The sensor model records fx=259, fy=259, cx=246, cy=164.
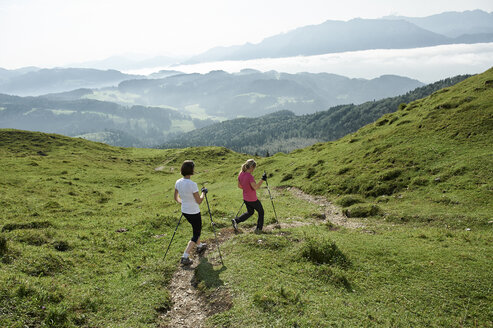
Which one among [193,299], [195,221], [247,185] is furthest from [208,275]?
[247,185]

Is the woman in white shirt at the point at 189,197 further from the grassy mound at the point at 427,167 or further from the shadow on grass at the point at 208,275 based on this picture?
the grassy mound at the point at 427,167

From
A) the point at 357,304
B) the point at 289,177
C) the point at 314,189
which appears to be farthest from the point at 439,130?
the point at 357,304

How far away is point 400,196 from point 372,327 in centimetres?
1908

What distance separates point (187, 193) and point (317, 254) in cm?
735

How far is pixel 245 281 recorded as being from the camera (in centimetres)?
1135

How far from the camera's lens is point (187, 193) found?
44.3ft

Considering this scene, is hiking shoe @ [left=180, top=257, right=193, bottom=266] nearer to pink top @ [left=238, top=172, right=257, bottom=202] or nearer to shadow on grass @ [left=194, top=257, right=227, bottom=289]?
shadow on grass @ [left=194, top=257, right=227, bottom=289]

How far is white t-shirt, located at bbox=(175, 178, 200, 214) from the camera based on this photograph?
13430 millimetres

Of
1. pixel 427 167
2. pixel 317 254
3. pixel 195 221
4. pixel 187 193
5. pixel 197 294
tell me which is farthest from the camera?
pixel 427 167

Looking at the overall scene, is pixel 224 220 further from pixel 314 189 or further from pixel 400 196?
pixel 400 196

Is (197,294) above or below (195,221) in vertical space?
below

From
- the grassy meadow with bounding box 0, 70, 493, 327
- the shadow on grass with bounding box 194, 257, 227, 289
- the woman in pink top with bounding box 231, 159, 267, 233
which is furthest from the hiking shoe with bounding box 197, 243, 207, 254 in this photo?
the woman in pink top with bounding box 231, 159, 267, 233

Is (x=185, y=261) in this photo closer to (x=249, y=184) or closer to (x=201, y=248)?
(x=201, y=248)

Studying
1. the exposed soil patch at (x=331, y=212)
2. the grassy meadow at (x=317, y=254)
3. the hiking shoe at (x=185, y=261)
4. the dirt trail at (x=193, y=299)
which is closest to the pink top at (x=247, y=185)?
the grassy meadow at (x=317, y=254)
